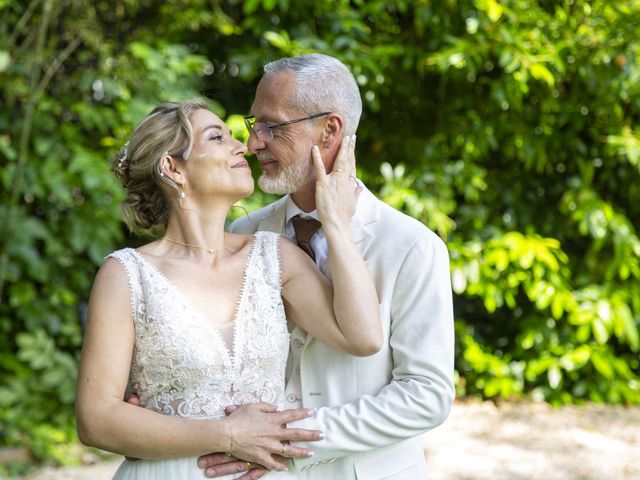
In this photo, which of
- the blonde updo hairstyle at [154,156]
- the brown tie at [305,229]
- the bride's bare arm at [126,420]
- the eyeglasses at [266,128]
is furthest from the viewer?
the brown tie at [305,229]

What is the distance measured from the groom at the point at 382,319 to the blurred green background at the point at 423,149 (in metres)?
1.81

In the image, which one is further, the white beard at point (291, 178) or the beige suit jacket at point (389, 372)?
the white beard at point (291, 178)

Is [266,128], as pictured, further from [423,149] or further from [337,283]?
[423,149]

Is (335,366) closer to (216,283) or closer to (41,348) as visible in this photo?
(216,283)

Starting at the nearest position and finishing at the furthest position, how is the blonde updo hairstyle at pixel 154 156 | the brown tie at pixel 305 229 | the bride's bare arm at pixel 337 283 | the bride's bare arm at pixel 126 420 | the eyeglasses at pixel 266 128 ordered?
the bride's bare arm at pixel 126 420, the bride's bare arm at pixel 337 283, the blonde updo hairstyle at pixel 154 156, the eyeglasses at pixel 266 128, the brown tie at pixel 305 229

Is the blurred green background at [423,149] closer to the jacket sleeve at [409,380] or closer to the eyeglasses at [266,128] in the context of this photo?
the eyeglasses at [266,128]

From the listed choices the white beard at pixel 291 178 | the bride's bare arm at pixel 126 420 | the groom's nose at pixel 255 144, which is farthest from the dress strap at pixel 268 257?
the bride's bare arm at pixel 126 420

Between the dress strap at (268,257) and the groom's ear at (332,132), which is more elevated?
the groom's ear at (332,132)

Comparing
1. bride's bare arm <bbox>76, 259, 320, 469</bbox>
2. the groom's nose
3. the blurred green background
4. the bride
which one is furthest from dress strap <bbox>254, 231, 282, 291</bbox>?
the blurred green background

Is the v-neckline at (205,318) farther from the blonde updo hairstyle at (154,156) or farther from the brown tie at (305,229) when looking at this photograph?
the brown tie at (305,229)

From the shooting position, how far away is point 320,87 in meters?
2.34

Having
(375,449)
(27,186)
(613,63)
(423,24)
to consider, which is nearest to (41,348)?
(27,186)

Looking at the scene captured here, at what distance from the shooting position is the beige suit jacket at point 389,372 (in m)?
2.10

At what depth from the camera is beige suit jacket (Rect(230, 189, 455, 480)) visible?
2.10 meters
